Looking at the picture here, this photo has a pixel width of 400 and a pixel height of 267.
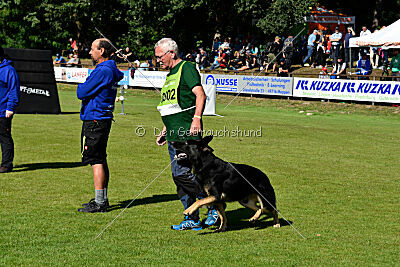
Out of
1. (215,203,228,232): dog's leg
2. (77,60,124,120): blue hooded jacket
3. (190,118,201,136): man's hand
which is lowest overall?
(215,203,228,232): dog's leg

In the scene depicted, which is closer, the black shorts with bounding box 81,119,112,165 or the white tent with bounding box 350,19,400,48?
the black shorts with bounding box 81,119,112,165

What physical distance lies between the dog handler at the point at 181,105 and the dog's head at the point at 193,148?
9 centimetres

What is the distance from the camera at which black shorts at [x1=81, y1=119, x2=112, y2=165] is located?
694cm

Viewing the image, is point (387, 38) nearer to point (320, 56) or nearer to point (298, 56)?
point (320, 56)

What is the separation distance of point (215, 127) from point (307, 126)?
12.6 ft

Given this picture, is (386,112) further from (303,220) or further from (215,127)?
(303,220)

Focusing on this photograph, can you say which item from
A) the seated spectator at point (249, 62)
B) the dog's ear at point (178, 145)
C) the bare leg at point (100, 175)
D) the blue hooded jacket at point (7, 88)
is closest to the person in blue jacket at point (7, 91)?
the blue hooded jacket at point (7, 88)

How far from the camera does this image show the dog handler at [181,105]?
20.0ft

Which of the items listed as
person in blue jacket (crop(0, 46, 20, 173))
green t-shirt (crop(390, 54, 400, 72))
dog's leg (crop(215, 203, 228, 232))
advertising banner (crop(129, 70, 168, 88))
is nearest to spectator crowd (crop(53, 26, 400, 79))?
advertising banner (crop(129, 70, 168, 88))

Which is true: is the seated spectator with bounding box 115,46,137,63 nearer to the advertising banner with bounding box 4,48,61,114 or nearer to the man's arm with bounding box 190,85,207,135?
the man's arm with bounding box 190,85,207,135

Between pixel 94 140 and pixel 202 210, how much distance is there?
1.91m

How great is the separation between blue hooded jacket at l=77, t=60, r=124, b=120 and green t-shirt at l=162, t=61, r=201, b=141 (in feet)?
3.51

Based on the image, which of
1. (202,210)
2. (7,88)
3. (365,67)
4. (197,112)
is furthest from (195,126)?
(365,67)

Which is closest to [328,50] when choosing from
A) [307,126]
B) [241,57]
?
[241,57]
